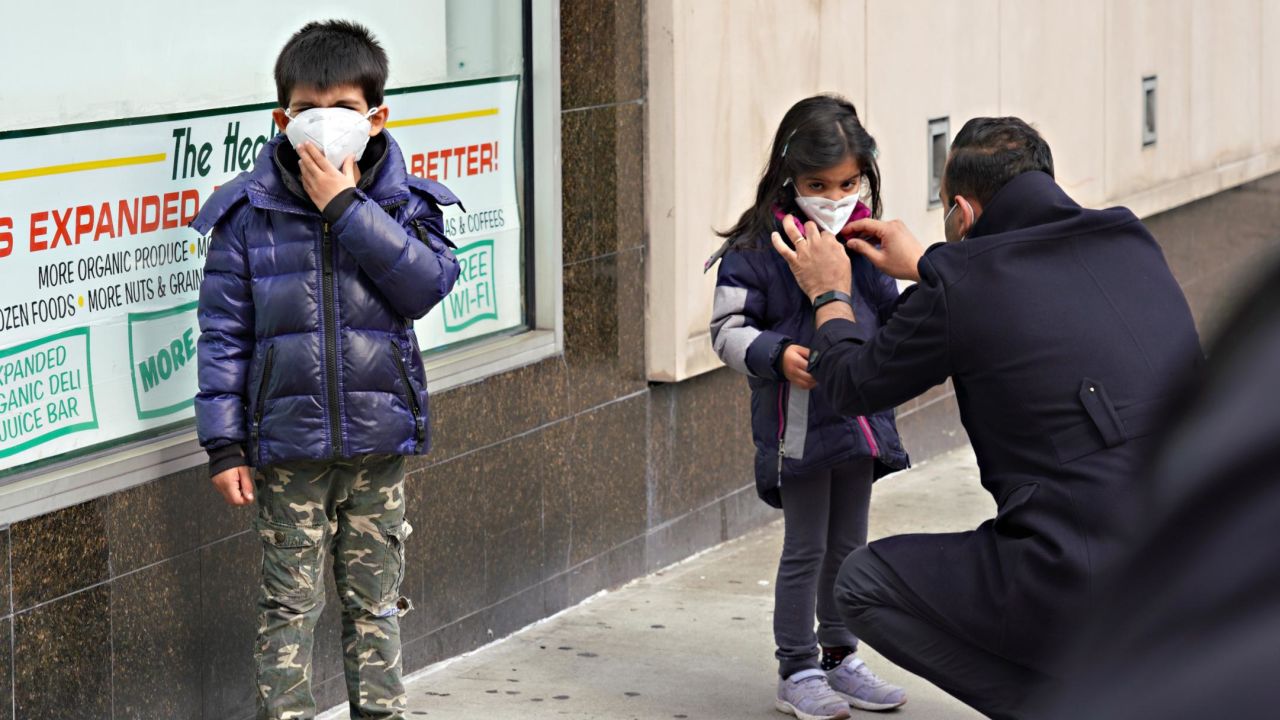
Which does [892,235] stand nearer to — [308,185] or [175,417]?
[308,185]

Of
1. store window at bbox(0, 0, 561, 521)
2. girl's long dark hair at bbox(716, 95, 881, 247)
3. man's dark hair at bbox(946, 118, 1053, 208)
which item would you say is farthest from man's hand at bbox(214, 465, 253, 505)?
man's dark hair at bbox(946, 118, 1053, 208)

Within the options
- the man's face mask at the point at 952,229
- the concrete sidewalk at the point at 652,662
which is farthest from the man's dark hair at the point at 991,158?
the concrete sidewalk at the point at 652,662

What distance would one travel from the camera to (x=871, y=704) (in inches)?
195

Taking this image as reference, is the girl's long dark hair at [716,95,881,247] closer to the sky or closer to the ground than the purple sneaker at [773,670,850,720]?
closer to the sky

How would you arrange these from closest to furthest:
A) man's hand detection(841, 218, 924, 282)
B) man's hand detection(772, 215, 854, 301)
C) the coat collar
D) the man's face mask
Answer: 1. the coat collar
2. the man's face mask
3. man's hand detection(772, 215, 854, 301)
4. man's hand detection(841, 218, 924, 282)

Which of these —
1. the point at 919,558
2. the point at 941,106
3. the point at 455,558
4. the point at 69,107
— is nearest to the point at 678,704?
the point at 455,558

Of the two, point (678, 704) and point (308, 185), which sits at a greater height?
point (308, 185)

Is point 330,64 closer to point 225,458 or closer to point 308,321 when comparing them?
point 308,321

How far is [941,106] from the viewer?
7809 millimetres

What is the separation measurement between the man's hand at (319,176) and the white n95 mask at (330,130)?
2 cm

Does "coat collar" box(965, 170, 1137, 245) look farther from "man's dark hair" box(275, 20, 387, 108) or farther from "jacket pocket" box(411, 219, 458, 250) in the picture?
"man's dark hair" box(275, 20, 387, 108)

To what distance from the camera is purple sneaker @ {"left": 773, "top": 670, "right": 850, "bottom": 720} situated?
479 cm

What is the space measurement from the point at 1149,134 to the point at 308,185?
729cm

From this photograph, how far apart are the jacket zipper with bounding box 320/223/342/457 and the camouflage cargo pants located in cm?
12
